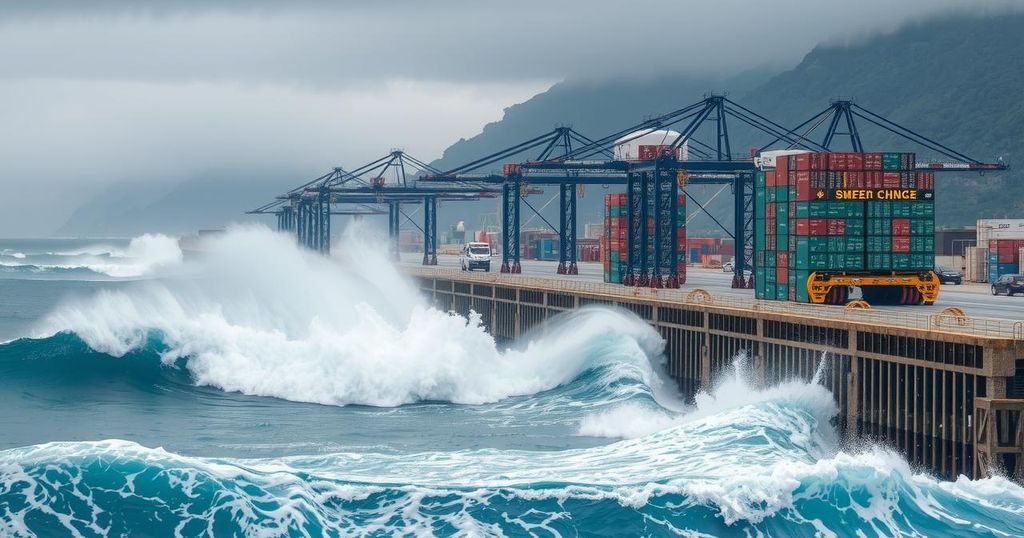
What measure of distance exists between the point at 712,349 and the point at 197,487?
26073 millimetres

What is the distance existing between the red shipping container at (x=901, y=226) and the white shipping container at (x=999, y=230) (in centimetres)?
4686

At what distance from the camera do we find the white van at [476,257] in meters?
110

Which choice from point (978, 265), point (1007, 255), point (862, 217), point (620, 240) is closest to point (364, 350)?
point (862, 217)

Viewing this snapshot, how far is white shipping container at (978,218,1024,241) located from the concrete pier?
4909cm

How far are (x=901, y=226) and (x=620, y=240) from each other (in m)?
31.4

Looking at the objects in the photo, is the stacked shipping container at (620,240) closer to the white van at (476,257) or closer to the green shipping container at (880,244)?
the white van at (476,257)

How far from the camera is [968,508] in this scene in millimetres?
32406

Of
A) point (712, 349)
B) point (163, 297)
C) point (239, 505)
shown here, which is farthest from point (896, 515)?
point (163, 297)

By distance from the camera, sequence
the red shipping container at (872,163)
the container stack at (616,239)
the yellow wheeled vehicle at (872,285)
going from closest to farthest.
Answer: the yellow wheeled vehicle at (872,285)
the red shipping container at (872,163)
the container stack at (616,239)

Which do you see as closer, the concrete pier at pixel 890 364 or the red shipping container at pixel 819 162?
the concrete pier at pixel 890 364

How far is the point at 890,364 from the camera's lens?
40.1 meters

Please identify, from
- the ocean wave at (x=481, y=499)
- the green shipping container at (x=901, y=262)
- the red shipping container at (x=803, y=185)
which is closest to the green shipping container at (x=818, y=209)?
the red shipping container at (x=803, y=185)

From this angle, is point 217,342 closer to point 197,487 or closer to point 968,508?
point 197,487

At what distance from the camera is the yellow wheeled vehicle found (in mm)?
56188
